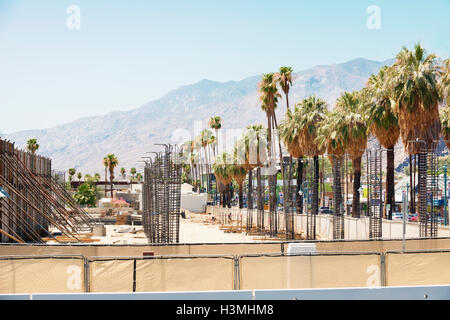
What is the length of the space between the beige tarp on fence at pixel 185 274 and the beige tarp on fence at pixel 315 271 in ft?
1.96

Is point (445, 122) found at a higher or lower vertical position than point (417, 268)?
higher

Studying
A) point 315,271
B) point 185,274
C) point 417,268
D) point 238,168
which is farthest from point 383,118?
point 238,168

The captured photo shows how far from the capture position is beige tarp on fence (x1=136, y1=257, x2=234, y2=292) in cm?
1188

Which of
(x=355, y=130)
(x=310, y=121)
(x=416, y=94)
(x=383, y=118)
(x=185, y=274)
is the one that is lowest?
(x=185, y=274)

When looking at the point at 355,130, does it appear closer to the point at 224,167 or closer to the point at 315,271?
the point at 315,271

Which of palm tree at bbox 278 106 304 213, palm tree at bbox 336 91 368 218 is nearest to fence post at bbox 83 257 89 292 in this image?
palm tree at bbox 336 91 368 218

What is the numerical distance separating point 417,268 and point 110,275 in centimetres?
680

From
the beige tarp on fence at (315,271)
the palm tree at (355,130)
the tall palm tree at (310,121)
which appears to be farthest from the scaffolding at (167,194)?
the tall palm tree at (310,121)

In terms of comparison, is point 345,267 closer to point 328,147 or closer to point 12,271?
point 12,271

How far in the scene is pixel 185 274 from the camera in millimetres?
11992

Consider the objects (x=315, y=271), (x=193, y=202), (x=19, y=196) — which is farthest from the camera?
(x=193, y=202)

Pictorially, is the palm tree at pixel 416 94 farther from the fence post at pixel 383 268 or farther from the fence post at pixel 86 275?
the fence post at pixel 86 275

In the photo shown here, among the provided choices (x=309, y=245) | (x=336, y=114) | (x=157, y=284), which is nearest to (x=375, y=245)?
(x=309, y=245)
